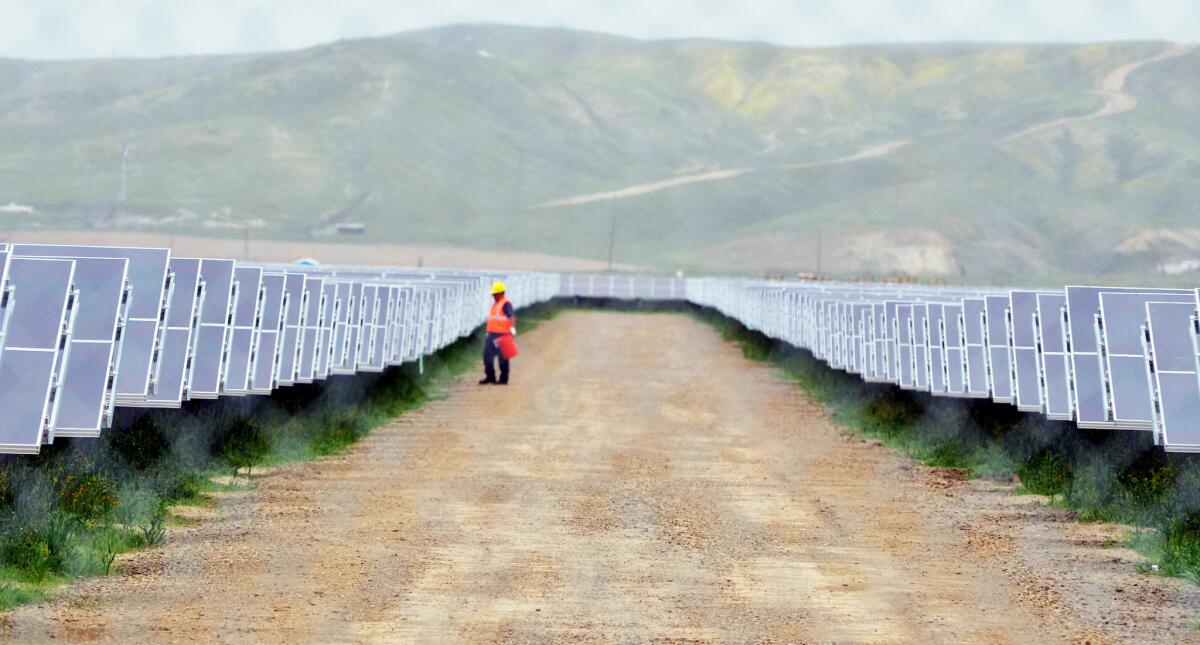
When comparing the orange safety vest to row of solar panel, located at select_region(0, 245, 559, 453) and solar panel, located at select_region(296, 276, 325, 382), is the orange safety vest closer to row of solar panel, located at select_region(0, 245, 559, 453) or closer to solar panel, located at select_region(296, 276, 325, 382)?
row of solar panel, located at select_region(0, 245, 559, 453)

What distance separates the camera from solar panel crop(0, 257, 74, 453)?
14.0 m

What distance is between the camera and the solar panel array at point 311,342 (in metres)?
14.9

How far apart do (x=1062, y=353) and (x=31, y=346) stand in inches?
439

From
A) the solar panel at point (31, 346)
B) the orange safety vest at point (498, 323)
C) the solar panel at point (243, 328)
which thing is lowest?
the solar panel at point (31, 346)

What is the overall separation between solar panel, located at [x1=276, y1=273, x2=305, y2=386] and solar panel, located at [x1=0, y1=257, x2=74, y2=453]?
659 cm

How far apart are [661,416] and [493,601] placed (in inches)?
592

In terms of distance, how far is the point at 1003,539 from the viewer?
16203mm

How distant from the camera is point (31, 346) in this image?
14.7 meters

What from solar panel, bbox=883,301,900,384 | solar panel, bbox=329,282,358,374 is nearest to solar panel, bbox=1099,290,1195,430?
solar panel, bbox=883,301,900,384

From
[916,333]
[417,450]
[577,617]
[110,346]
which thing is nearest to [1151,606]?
[577,617]

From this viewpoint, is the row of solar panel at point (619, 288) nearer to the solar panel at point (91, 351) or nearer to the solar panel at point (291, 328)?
the solar panel at point (291, 328)

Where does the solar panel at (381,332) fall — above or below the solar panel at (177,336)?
above

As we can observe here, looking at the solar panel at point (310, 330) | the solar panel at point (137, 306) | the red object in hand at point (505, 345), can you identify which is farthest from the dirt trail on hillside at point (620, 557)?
the red object in hand at point (505, 345)

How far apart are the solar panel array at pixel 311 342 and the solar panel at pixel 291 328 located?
0.02 meters
